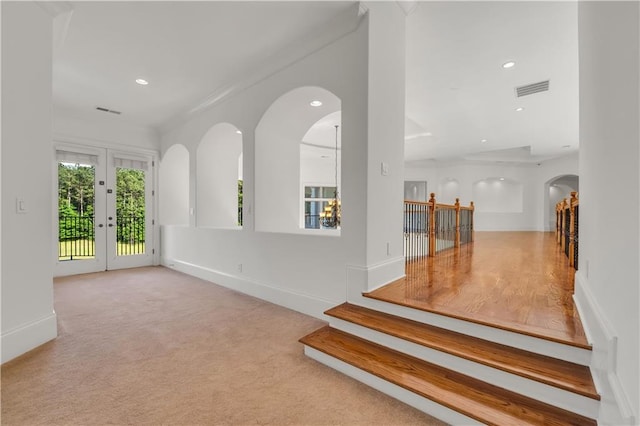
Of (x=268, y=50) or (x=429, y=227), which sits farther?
(x=429, y=227)

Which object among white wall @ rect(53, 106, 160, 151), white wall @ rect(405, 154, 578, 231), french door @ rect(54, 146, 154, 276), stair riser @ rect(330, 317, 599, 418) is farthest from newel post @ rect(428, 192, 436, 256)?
white wall @ rect(405, 154, 578, 231)

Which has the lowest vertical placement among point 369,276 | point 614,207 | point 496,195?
point 369,276

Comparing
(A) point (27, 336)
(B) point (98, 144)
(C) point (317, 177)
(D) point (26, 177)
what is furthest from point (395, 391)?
(C) point (317, 177)

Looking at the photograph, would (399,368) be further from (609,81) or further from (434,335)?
(609,81)

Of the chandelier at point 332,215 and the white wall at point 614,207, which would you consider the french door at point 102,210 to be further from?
the white wall at point 614,207

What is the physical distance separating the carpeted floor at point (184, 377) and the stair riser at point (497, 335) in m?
0.67

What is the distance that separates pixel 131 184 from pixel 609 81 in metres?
7.30

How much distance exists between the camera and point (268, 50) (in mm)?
3451

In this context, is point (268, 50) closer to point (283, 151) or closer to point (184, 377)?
point (283, 151)

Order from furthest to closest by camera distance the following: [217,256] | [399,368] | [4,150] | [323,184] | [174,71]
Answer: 1. [323,184]
2. [217,256]
3. [174,71]
4. [4,150]
5. [399,368]

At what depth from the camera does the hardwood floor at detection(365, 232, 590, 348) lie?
1.97m

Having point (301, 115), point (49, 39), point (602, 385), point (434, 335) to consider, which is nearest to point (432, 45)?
point (301, 115)

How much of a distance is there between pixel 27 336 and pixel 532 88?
7.02 meters

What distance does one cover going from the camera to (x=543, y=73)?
4109mm
